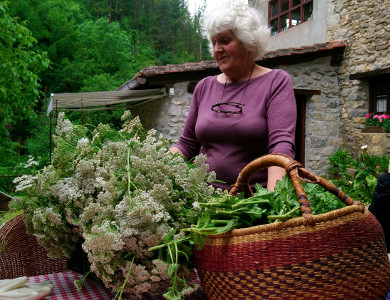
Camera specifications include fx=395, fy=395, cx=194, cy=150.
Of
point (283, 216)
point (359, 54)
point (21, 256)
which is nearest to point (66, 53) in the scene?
point (359, 54)

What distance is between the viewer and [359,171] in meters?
6.03

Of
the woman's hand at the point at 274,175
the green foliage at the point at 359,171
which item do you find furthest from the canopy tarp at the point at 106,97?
the woman's hand at the point at 274,175

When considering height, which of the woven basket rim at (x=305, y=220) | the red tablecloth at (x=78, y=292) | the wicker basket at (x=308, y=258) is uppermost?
the woven basket rim at (x=305, y=220)

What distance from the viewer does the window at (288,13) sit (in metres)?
9.86

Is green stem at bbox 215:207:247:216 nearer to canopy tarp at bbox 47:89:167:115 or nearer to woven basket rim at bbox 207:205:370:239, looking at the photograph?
woven basket rim at bbox 207:205:370:239

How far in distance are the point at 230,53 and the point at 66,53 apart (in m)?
19.6

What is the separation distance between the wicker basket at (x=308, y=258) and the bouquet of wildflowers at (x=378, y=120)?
697 centimetres

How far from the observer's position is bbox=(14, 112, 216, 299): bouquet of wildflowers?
868 mm

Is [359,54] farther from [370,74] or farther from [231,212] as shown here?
[231,212]

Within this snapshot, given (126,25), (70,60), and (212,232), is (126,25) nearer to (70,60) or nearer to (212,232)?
(70,60)

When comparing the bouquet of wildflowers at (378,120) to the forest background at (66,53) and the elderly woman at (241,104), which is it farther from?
the elderly woman at (241,104)

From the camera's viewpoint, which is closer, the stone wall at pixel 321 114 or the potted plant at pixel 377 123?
the potted plant at pixel 377 123

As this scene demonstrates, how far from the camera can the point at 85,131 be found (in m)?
1.28

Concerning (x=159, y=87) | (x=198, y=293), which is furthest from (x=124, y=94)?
(x=198, y=293)
